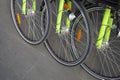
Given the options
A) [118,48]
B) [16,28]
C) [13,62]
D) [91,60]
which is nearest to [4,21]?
[16,28]

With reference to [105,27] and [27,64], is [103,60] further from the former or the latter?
[27,64]

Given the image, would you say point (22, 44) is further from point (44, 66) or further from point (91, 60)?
point (91, 60)

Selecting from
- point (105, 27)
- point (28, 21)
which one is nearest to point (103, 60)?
point (105, 27)

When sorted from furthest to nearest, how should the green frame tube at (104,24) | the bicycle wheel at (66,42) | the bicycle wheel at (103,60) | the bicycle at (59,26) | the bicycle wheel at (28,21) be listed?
1. the bicycle wheel at (28,21)
2. the bicycle wheel at (103,60)
3. the bicycle wheel at (66,42)
4. the bicycle at (59,26)
5. the green frame tube at (104,24)

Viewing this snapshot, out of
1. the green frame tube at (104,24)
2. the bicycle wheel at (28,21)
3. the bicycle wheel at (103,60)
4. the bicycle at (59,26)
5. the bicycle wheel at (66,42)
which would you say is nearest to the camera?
the green frame tube at (104,24)

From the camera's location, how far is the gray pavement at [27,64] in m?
2.94

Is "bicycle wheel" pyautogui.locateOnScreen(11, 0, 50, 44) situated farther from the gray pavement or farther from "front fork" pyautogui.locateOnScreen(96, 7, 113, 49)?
"front fork" pyautogui.locateOnScreen(96, 7, 113, 49)

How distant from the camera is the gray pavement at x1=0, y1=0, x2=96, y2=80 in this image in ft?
9.66

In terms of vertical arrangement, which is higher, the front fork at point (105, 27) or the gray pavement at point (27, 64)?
the front fork at point (105, 27)

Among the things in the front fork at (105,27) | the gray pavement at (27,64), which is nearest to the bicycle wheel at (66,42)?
the gray pavement at (27,64)

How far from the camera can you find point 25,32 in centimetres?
331

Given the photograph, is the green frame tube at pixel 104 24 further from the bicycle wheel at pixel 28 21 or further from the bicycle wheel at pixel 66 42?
the bicycle wheel at pixel 28 21

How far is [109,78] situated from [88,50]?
0.46 m

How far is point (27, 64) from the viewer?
3.05m
